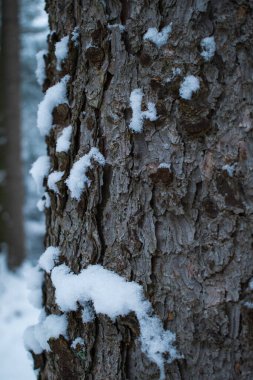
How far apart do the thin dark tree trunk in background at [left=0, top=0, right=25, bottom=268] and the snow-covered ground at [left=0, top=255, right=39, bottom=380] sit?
1.68 feet

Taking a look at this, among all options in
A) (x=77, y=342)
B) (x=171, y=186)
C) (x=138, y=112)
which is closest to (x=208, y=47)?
(x=138, y=112)

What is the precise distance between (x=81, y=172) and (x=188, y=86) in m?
0.39

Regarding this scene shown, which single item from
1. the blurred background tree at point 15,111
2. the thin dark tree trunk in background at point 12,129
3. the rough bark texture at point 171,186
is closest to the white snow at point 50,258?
the rough bark texture at point 171,186

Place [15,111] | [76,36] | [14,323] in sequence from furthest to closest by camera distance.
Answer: [15,111] < [14,323] < [76,36]

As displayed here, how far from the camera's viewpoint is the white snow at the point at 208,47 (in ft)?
2.67

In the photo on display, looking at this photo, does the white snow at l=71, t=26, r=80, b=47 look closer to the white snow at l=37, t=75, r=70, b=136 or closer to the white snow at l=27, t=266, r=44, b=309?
the white snow at l=37, t=75, r=70, b=136

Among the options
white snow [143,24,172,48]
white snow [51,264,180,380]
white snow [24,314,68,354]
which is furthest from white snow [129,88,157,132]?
white snow [24,314,68,354]

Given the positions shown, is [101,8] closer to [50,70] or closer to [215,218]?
[50,70]

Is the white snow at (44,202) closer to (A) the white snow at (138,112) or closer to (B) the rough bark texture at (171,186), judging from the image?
(B) the rough bark texture at (171,186)

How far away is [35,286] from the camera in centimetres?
130

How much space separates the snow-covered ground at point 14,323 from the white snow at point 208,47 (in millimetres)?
1994

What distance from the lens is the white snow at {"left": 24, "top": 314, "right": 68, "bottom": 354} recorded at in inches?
41.3

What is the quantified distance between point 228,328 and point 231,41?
694 millimetres

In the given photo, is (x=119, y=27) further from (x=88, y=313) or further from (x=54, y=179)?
(x=88, y=313)
